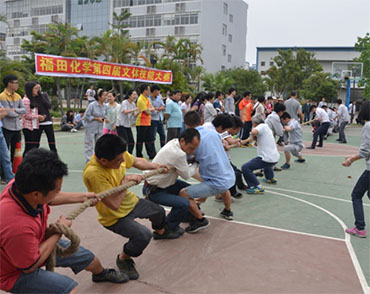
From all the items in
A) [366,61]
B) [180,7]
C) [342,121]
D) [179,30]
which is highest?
[180,7]

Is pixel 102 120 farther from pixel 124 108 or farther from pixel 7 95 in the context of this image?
pixel 7 95

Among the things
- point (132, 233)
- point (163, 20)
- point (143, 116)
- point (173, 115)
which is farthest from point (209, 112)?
point (163, 20)

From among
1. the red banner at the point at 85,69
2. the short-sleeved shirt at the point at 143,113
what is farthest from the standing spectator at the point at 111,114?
the red banner at the point at 85,69

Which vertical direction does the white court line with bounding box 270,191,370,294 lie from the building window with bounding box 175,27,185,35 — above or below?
below

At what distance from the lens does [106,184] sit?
3.21 meters

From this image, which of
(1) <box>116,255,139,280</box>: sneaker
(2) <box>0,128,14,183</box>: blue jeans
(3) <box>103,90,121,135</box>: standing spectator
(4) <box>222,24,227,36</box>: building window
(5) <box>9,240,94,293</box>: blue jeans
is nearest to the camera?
(5) <box>9,240,94,293</box>: blue jeans

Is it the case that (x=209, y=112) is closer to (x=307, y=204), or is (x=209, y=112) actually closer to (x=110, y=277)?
(x=307, y=204)

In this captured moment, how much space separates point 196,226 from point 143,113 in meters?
4.99

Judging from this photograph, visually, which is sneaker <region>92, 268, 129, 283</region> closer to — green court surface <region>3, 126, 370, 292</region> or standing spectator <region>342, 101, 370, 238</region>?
green court surface <region>3, 126, 370, 292</region>

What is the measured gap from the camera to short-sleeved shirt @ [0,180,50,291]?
6.79 feet

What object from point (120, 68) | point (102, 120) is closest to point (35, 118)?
point (102, 120)

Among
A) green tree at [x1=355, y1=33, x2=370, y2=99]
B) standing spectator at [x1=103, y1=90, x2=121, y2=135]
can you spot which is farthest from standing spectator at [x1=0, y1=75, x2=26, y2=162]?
green tree at [x1=355, y1=33, x2=370, y2=99]

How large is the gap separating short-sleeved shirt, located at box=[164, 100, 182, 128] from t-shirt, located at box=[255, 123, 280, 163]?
11.3 ft

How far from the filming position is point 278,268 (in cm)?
373
